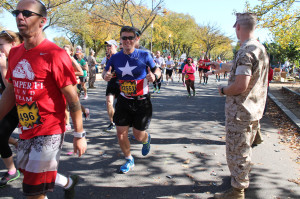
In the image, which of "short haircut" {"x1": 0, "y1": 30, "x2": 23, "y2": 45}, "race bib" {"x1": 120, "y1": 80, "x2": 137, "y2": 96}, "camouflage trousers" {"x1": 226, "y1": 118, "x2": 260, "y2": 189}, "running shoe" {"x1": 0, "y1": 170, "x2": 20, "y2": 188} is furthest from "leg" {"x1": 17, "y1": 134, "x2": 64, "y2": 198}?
"camouflage trousers" {"x1": 226, "y1": 118, "x2": 260, "y2": 189}

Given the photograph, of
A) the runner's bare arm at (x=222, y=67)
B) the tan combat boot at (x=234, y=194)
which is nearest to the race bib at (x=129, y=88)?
the runner's bare arm at (x=222, y=67)

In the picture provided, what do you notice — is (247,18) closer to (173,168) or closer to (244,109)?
(244,109)

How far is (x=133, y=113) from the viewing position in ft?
12.0

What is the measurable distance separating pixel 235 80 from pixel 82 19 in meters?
26.6

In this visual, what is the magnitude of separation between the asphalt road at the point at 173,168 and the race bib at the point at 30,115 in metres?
1.36

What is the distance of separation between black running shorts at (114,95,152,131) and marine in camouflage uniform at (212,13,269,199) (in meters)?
1.26

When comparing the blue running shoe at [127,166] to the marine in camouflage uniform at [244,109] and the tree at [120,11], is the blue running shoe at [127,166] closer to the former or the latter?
the marine in camouflage uniform at [244,109]

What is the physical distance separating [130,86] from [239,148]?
1720mm

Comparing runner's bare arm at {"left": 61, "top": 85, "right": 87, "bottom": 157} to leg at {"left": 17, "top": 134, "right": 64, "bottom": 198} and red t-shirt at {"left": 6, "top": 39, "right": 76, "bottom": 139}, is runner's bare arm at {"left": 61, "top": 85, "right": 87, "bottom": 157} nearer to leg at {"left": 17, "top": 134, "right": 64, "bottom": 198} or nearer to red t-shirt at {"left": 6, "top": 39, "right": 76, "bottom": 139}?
red t-shirt at {"left": 6, "top": 39, "right": 76, "bottom": 139}

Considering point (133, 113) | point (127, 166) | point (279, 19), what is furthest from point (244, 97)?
point (279, 19)

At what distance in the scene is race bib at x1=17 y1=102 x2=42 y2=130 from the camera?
2.02 metres

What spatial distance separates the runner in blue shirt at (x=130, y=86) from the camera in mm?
3578

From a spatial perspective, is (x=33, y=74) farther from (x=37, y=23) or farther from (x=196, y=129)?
(x=196, y=129)

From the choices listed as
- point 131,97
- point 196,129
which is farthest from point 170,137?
point 131,97
